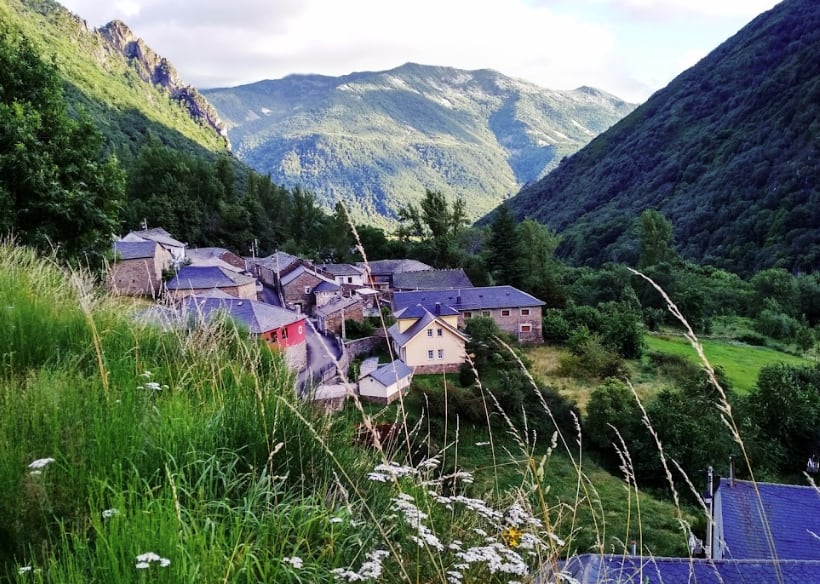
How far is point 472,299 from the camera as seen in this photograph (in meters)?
41.2

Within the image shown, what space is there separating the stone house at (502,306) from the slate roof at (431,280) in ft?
22.2

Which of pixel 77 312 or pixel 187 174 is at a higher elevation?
pixel 187 174

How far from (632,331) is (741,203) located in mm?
66491

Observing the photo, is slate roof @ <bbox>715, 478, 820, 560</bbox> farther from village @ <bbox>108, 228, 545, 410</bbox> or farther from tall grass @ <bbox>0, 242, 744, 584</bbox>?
village @ <bbox>108, 228, 545, 410</bbox>

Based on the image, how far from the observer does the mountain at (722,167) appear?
Result: 81625mm

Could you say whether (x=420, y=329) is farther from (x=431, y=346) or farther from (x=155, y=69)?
(x=155, y=69)

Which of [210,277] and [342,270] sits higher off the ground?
[210,277]

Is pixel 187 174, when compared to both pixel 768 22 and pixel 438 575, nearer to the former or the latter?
pixel 438 575

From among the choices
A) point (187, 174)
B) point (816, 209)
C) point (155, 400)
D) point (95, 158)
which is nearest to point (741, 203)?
point (816, 209)

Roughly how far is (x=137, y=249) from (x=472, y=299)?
23300 millimetres

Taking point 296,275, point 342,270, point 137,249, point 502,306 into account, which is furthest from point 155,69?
point 502,306

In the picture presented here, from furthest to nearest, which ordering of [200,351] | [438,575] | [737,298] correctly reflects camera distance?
[737,298] → [200,351] → [438,575]

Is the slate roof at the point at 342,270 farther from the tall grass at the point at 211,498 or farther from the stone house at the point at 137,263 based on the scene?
the tall grass at the point at 211,498

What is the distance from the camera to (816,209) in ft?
250
